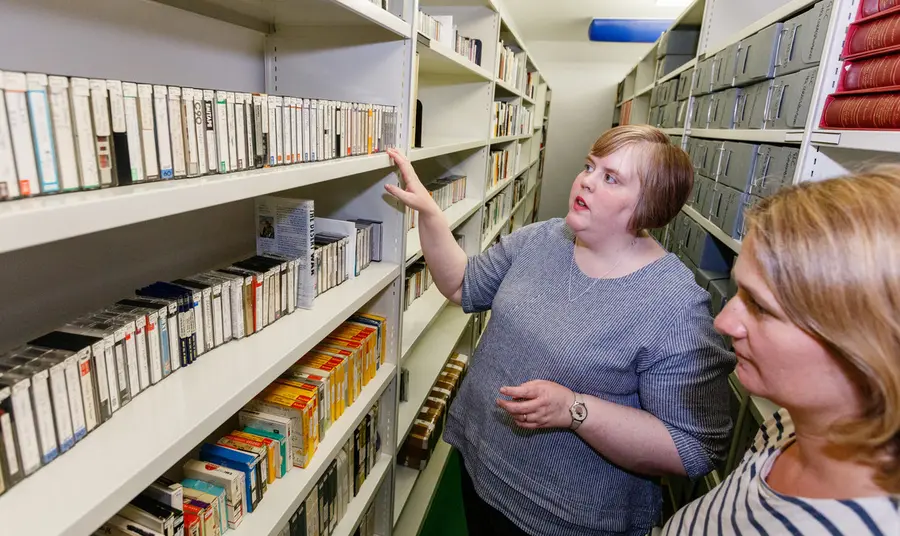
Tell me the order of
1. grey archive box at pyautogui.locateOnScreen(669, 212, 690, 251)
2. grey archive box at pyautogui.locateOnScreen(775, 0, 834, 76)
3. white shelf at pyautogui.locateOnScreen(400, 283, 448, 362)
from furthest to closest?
grey archive box at pyautogui.locateOnScreen(669, 212, 690, 251)
white shelf at pyautogui.locateOnScreen(400, 283, 448, 362)
grey archive box at pyautogui.locateOnScreen(775, 0, 834, 76)

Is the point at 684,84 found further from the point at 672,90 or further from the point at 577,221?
the point at 577,221

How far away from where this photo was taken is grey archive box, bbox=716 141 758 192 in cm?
174

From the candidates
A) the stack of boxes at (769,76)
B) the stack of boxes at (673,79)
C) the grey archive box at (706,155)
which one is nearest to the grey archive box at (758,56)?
the stack of boxes at (769,76)

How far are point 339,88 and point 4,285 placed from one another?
35.8 inches

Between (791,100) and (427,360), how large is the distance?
5.71 feet

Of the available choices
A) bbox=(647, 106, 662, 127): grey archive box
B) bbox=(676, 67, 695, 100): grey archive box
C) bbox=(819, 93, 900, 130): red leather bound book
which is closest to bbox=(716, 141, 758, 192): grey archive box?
bbox=(819, 93, 900, 130): red leather bound book

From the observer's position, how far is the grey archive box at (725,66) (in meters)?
2.04

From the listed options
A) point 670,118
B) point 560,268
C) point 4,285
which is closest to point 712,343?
point 560,268

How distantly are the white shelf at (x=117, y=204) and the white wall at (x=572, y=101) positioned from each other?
6.46 m

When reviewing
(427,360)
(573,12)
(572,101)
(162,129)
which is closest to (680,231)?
(427,360)

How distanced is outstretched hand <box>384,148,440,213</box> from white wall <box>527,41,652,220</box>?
19.1ft

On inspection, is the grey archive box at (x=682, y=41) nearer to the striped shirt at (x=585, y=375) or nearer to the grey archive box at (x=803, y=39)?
the grey archive box at (x=803, y=39)

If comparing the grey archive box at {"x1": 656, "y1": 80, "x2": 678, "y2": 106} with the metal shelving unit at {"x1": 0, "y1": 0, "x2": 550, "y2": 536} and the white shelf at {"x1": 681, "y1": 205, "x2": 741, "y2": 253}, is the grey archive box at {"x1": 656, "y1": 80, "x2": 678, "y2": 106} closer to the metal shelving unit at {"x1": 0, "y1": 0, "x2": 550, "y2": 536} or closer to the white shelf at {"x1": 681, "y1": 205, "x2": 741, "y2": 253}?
the white shelf at {"x1": 681, "y1": 205, "x2": 741, "y2": 253}

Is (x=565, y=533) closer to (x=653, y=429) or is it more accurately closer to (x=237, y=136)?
(x=653, y=429)
